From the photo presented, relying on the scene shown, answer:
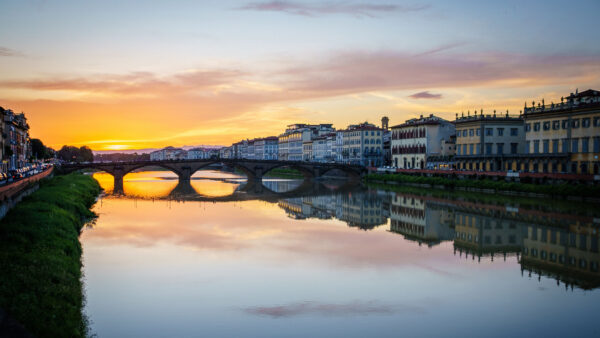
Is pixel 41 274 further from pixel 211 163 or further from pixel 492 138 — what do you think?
pixel 211 163

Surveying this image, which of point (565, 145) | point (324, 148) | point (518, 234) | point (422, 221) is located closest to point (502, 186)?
point (565, 145)

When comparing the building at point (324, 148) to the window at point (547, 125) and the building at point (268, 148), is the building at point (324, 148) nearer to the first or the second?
the building at point (268, 148)

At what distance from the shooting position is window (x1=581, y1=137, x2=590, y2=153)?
166 feet

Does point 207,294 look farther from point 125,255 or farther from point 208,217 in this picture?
point 208,217

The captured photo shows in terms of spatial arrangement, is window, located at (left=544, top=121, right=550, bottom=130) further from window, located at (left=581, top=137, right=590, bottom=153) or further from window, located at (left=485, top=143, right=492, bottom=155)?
window, located at (left=485, top=143, right=492, bottom=155)

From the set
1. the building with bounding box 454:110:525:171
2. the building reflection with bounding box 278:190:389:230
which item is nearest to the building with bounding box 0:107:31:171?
the building reflection with bounding box 278:190:389:230

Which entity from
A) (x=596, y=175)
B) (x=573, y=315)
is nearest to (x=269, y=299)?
(x=573, y=315)

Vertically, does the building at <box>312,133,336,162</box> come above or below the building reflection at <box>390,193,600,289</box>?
above

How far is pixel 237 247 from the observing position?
2845 centimetres

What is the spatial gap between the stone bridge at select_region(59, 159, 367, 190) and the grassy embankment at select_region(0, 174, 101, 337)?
206 feet

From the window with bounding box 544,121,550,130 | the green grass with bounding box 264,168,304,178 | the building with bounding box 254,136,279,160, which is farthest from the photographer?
the building with bounding box 254,136,279,160

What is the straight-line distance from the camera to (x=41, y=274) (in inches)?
644

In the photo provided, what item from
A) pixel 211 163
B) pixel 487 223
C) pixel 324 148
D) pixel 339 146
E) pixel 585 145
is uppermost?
pixel 339 146

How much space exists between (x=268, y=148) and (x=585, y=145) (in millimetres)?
140492
